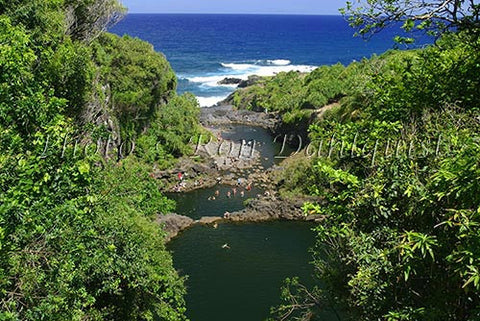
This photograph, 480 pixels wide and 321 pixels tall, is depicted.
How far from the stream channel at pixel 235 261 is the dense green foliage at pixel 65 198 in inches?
270

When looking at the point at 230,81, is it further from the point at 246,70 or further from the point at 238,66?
the point at 238,66

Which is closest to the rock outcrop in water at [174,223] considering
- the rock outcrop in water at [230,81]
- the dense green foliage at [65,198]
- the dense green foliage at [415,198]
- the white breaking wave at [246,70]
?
the dense green foliage at [65,198]

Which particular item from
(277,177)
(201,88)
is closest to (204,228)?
(277,177)

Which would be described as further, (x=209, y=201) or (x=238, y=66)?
(x=238, y=66)

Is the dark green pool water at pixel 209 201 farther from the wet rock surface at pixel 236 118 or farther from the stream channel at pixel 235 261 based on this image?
the wet rock surface at pixel 236 118

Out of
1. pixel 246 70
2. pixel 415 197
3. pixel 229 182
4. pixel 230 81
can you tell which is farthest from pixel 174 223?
pixel 246 70

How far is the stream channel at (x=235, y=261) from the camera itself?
2302cm

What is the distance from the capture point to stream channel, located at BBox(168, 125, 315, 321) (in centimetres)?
2302

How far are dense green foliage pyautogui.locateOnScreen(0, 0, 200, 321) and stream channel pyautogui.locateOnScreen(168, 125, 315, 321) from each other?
6.87 meters

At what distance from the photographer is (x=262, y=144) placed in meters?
55.0

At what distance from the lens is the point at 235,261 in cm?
2748

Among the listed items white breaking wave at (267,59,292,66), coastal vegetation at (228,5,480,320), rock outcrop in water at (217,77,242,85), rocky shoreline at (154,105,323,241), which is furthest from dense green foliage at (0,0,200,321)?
white breaking wave at (267,59,292,66)

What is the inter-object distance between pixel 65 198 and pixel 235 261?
789 inches

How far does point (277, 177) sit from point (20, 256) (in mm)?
33243
